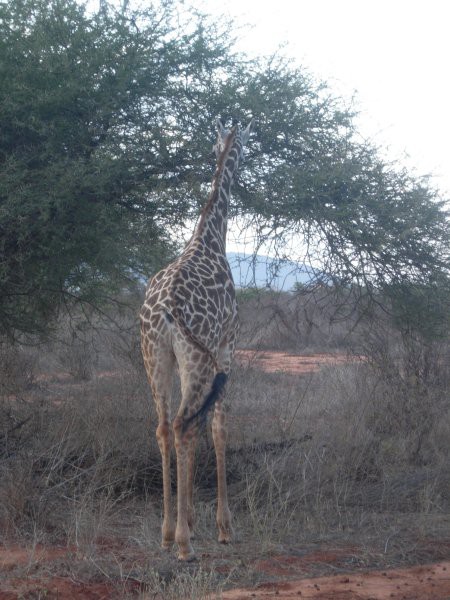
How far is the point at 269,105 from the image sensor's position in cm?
855

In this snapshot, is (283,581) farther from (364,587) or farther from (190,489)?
(190,489)

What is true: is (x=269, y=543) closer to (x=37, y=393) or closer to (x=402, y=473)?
(x=402, y=473)

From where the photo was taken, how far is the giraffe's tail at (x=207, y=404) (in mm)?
5789

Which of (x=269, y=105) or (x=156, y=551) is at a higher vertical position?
(x=269, y=105)

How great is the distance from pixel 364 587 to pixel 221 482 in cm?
155

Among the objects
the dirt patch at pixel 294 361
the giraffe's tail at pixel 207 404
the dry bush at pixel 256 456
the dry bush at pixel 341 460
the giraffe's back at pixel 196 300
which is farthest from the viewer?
the dirt patch at pixel 294 361

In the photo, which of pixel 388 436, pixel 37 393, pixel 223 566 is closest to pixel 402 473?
pixel 388 436

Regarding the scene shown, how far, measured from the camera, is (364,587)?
16.9 ft

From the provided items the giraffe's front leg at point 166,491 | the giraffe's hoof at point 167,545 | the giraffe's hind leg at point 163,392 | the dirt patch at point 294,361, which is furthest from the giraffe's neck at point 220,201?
the dirt patch at point 294,361

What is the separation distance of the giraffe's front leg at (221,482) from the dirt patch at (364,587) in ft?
2.29

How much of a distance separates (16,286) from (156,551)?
11.3 ft

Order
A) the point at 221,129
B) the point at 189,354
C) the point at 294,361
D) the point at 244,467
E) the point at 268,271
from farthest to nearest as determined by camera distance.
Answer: the point at 294,361 < the point at 268,271 < the point at 221,129 < the point at 244,467 < the point at 189,354

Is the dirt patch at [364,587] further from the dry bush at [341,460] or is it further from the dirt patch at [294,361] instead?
the dirt patch at [294,361]

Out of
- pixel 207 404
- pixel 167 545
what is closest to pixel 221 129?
pixel 207 404
